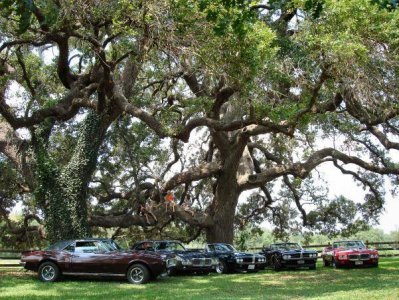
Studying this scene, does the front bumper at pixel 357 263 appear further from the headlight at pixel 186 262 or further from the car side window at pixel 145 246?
the car side window at pixel 145 246

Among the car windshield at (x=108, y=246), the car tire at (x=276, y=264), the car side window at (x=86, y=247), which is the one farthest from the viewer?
the car tire at (x=276, y=264)

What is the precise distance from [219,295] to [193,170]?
11.3m

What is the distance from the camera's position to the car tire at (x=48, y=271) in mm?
15305

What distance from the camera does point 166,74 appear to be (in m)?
19.1

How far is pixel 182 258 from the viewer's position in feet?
60.0

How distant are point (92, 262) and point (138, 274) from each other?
1.56m

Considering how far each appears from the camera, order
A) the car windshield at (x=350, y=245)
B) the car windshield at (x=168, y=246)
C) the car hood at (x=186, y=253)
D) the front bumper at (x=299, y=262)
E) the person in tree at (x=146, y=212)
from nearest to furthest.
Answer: the car hood at (x=186, y=253) < the car windshield at (x=168, y=246) < the front bumper at (x=299, y=262) < the car windshield at (x=350, y=245) < the person in tree at (x=146, y=212)

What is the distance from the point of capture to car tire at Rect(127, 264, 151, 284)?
14.7m

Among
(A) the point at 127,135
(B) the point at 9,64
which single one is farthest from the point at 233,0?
(A) the point at 127,135

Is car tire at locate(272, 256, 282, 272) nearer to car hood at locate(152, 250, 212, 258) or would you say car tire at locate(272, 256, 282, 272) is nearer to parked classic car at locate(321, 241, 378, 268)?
parked classic car at locate(321, 241, 378, 268)

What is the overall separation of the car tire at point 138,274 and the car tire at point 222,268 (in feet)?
17.6

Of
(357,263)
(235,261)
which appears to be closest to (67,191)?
(235,261)

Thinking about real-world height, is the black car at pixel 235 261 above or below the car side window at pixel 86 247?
below

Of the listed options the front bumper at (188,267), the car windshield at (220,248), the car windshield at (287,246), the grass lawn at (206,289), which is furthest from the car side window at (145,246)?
the car windshield at (287,246)
